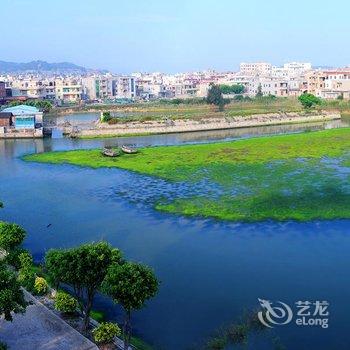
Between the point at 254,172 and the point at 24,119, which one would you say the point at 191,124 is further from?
the point at 254,172

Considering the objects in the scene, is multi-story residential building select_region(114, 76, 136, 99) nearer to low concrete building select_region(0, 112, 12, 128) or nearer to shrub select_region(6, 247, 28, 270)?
low concrete building select_region(0, 112, 12, 128)

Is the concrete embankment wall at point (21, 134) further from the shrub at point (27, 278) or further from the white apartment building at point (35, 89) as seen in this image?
the white apartment building at point (35, 89)

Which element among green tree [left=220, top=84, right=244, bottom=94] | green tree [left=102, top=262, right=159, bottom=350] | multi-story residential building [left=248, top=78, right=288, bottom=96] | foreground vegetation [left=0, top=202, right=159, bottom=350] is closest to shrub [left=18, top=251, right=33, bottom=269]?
foreground vegetation [left=0, top=202, right=159, bottom=350]

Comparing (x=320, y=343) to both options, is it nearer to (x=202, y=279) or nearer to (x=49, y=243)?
(x=202, y=279)

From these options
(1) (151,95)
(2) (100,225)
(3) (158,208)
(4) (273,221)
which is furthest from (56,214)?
(1) (151,95)

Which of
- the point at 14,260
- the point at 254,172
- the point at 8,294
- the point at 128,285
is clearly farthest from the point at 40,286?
the point at 254,172
